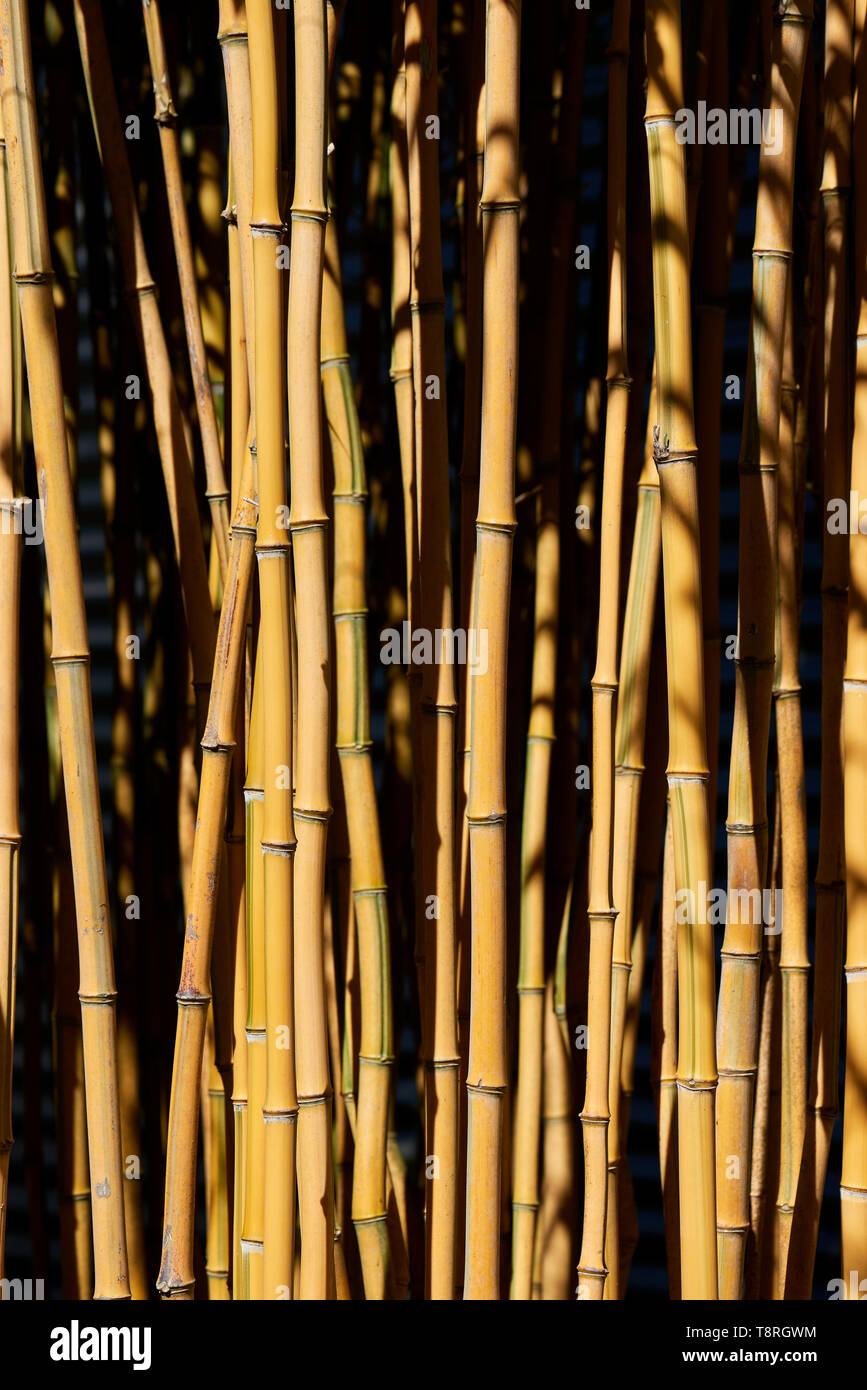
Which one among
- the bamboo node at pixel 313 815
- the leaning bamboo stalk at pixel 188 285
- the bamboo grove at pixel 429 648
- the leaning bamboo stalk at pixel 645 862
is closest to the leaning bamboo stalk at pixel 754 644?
the bamboo grove at pixel 429 648

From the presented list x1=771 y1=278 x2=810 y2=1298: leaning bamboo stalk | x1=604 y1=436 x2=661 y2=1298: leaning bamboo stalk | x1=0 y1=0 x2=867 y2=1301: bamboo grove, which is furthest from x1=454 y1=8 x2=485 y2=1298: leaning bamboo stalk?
x1=771 y1=278 x2=810 y2=1298: leaning bamboo stalk

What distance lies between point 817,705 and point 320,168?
924 millimetres

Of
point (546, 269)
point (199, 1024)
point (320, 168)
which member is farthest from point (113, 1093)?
point (546, 269)

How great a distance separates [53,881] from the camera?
3.15 feet

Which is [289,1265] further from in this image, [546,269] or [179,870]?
[546,269]

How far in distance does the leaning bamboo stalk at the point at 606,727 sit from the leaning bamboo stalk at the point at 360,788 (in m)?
0.14

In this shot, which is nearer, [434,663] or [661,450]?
[661,450]

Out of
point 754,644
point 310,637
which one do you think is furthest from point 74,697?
point 754,644

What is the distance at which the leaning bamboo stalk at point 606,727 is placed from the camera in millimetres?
712

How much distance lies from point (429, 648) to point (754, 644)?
0.21 m

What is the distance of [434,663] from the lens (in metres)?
0.71

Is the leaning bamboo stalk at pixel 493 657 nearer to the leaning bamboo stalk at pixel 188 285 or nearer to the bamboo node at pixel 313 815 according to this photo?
the bamboo node at pixel 313 815

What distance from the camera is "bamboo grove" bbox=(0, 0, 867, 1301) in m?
0.61

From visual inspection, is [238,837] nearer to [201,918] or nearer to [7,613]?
[201,918]
